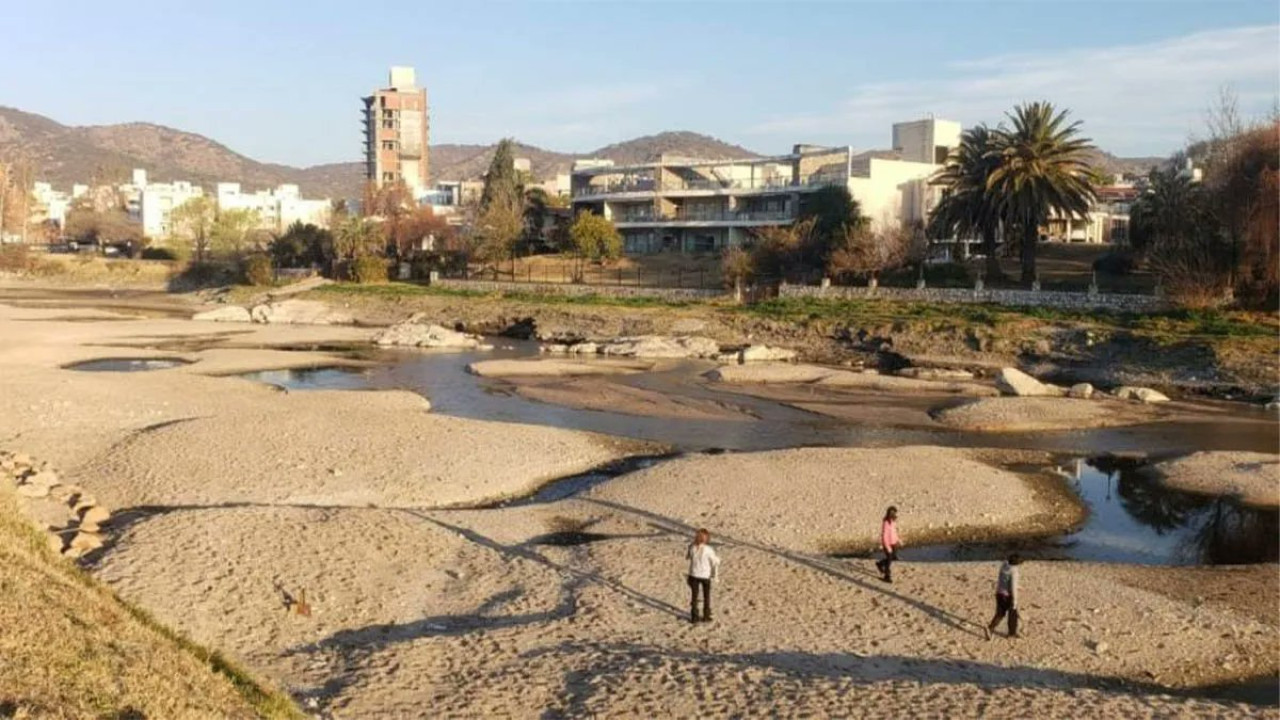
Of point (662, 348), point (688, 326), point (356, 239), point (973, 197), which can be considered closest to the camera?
point (662, 348)

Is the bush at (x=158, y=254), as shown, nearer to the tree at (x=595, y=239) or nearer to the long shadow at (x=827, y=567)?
the tree at (x=595, y=239)

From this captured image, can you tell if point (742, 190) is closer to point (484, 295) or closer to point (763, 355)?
point (484, 295)

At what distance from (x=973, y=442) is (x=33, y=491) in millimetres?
27429

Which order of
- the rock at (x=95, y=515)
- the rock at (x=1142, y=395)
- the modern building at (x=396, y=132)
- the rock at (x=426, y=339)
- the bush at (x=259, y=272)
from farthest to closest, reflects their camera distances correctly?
the modern building at (x=396, y=132) < the bush at (x=259, y=272) < the rock at (x=426, y=339) < the rock at (x=1142, y=395) < the rock at (x=95, y=515)

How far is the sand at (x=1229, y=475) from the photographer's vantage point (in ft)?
96.4

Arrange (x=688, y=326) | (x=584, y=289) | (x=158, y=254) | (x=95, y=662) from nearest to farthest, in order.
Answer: (x=95, y=662)
(x=688, y=326)
(x=584, y=289)
(x=158, y=254)

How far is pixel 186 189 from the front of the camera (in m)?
174

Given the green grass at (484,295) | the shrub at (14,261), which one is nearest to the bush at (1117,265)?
the green grass at (484,295)

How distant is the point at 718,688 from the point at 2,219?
162342 mm

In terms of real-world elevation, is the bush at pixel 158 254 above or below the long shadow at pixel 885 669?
above

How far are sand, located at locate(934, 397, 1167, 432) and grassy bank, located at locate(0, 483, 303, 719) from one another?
30372 mm


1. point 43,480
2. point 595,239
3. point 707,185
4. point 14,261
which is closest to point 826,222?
point 595,239

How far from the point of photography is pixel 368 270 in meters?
101

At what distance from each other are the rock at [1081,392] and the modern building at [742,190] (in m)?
39.6
